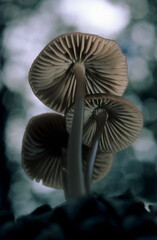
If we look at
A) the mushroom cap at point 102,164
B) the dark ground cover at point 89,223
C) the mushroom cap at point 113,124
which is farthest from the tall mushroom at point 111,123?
the dark ground cover at point 89,223

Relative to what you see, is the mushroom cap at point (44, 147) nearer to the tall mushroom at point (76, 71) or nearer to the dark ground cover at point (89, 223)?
the tall mushroom at point (76, 71)

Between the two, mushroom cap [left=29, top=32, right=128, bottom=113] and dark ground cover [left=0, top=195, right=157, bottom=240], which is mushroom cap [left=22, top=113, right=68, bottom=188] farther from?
dark ground cover [left=0, top=195, right=157, bottom=240]

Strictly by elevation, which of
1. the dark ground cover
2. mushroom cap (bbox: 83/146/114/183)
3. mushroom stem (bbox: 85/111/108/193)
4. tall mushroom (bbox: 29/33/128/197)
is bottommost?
mushroom cap (bbox: 83/146/114/183)

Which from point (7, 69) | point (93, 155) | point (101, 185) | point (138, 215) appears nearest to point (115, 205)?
point (138, 215)

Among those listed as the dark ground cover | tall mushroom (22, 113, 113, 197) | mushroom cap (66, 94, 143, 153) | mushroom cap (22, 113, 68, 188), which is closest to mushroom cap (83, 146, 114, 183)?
tall mushroom (22, 113, 113, 197)

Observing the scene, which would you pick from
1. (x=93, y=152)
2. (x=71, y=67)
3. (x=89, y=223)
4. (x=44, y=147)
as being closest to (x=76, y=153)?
(x=93, y=152)

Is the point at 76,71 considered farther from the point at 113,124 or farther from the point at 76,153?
the point at 76,153
